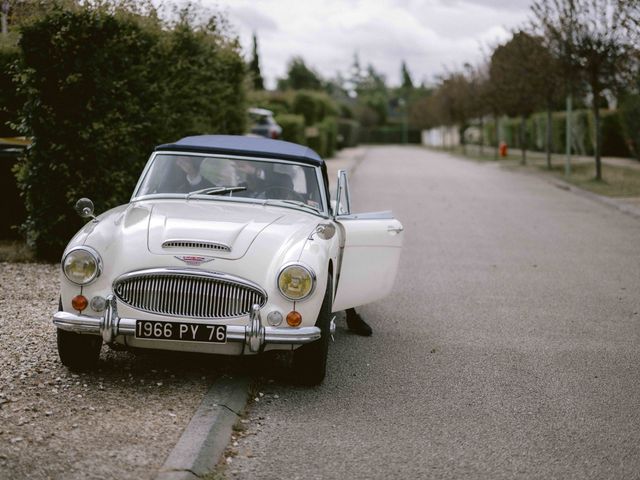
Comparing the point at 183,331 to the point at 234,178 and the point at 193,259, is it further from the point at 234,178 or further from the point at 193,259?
the point at 234,178

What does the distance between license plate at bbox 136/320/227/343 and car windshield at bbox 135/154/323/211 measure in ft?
5.56

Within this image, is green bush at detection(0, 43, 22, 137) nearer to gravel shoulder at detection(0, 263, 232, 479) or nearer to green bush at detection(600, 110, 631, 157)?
gravel shoulder at detection(0, 263, 232, 479)

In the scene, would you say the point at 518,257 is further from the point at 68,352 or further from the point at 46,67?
the point at 68,352

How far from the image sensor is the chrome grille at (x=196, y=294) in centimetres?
538

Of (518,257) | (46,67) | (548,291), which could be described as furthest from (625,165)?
(46,67)

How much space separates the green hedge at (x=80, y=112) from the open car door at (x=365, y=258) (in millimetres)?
4017

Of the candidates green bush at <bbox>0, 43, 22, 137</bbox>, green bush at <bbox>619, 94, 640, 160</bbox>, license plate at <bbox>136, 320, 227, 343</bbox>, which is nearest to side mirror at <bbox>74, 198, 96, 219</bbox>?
license plate at <bbox>136, 320, 227, 343</bbox>

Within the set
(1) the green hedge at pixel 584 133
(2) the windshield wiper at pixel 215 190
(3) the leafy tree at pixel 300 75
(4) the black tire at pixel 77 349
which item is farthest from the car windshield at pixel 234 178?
(3) the leafy tree at pixel 300 75

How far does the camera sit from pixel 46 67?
974 cm

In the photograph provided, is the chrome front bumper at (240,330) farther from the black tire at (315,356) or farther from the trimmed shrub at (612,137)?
the trimmed shrub at (612,137)

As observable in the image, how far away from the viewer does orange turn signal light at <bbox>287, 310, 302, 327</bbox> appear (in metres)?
5.44

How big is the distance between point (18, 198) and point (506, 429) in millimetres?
8012

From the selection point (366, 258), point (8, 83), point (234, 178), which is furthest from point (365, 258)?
point (8, 83)

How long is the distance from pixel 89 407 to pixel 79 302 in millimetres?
754
